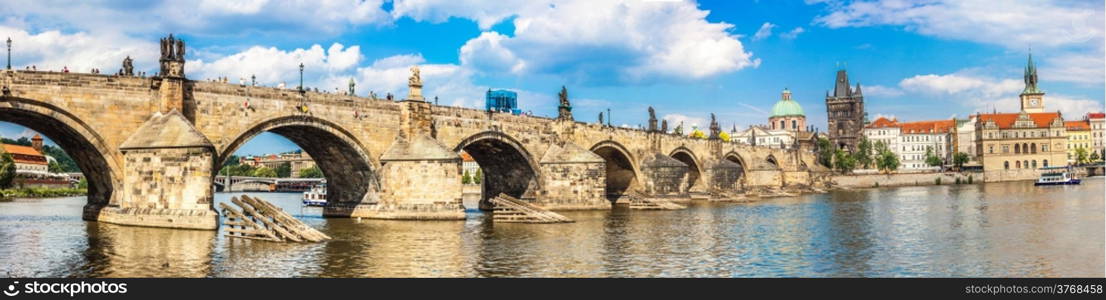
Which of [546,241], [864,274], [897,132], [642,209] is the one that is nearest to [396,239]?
[546,241]

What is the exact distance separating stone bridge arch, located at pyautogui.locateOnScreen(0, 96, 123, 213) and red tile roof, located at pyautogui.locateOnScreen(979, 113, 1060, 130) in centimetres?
14564

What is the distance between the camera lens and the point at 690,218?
1705 inches

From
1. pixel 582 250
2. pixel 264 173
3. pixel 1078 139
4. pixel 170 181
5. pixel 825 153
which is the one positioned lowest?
pixel 582 250

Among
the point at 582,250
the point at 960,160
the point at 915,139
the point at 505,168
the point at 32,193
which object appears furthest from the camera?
the point at 915,139

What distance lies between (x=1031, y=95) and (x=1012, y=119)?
26.9 meters

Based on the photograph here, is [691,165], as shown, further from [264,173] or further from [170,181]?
[264,173]

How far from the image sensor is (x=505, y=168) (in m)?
53.4

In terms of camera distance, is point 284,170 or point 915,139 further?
point 284,170

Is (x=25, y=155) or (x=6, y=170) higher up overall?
(x=25, y=155)

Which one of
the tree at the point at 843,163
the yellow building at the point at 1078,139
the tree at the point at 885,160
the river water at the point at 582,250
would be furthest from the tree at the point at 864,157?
the river water at the point at 582,250

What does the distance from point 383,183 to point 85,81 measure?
44.4ft

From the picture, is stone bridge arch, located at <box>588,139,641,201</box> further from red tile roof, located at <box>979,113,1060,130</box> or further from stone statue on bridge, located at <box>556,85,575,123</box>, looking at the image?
red tile roof, located at <box>979,113,1060,130</box>

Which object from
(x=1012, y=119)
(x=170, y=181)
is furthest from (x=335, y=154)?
(x=1012, y=119)

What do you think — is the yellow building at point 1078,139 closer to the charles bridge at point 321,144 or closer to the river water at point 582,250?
the charles bridge at point 321,144
